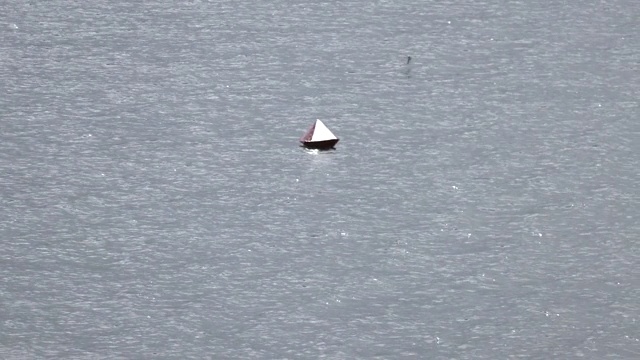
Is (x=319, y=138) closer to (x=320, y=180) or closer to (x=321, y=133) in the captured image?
(x=321, y=133)

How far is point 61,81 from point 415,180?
5.88m

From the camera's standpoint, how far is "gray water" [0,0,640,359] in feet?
46.1

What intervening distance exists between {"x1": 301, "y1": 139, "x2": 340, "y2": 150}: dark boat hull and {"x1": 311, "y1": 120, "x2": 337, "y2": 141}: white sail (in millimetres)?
43

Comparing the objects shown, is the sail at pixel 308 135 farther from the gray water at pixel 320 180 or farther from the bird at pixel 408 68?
the bird at pixel 408 68

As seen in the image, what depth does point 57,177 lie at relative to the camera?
17.1 meters

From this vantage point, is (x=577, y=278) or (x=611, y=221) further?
(x=611, y=221)

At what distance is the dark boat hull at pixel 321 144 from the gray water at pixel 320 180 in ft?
0.42

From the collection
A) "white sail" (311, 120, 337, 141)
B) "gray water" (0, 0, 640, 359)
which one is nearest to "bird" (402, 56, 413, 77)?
"gray water" (0, 0, 640, 359)

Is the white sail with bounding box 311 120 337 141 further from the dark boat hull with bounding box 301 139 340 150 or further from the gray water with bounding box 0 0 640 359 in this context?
the gray water with bounding box 0 0 640 359

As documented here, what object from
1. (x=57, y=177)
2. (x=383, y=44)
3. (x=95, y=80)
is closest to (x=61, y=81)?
(x=95, y=80)

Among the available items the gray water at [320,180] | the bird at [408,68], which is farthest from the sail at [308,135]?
the bird at [408,68]

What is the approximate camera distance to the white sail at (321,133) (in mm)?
17984

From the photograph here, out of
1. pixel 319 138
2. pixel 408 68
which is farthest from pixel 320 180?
pixel 408 68

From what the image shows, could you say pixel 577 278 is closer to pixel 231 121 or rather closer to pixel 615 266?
pixel 615 266
